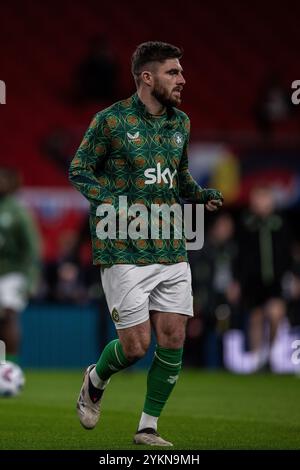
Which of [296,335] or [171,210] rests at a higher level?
[171,210]

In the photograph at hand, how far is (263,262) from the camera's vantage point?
561 inches

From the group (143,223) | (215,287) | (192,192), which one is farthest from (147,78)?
(215,287)

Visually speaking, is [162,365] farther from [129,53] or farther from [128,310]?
[129,53]

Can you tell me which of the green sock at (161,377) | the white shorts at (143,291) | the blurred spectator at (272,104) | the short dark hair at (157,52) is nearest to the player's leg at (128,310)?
the white shorts at (143,291)

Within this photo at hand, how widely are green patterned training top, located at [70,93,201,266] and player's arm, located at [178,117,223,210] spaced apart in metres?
0.22

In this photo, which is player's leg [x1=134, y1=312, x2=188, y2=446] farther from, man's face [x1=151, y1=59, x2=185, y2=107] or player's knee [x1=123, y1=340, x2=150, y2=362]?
man's face [x1=151, y1=59, x2=185, y2=107]

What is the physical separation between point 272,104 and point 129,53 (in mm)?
2764

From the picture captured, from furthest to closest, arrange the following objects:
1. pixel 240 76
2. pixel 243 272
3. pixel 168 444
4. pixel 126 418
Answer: pixel 240 76
pixel 243 272
pixel 126 418
pixel 168 444

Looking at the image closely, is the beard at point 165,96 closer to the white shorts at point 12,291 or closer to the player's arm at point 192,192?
the player's arm at point 192,192

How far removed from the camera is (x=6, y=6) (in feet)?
69.6

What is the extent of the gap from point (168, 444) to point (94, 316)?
848cm

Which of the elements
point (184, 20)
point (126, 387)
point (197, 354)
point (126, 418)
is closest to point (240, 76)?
point (184, 20)

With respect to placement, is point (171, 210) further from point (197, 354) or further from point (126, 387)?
point (197, 354)

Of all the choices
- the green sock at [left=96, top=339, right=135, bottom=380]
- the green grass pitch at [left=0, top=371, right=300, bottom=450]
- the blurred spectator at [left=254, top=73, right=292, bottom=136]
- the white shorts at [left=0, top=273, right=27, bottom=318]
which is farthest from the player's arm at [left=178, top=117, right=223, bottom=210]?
the blurred spectator at [left=254, top=73, right=292, bottom=136]
